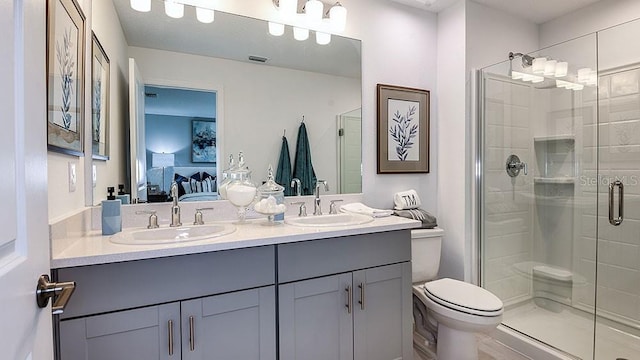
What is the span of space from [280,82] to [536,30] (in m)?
2.35

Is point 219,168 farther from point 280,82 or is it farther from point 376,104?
point 376,104

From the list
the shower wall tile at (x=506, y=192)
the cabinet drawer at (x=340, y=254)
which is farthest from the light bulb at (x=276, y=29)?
the shower wall tile at (x=506, y=192)

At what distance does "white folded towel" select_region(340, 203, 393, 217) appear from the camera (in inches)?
77.8

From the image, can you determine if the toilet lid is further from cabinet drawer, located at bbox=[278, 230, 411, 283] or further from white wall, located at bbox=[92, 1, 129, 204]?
white wall, located at bbox=[92, 1, 129, 204]

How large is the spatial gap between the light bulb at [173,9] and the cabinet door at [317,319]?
154cm

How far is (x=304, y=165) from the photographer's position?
210 centimetres

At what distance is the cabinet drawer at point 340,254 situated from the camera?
4.68 feet

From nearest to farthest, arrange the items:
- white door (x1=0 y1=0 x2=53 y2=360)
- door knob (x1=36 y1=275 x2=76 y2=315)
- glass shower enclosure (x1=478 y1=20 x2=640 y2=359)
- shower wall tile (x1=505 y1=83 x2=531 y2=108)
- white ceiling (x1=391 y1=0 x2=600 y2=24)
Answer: white door (x1=0 y1=0 x2=53 y2=360) → door knob (x1=36 y1=275 x2=76 y2=315) → glass shower enclosure (x1=478 y1=20 x2=640 y2=359) → white ceiling (x1=391 y1=0 x2=600 y2=24) → shower wall tile (x1=505 y1=83 x2=531 y2=108)

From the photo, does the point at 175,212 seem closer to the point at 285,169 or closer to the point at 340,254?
the point at 285,169

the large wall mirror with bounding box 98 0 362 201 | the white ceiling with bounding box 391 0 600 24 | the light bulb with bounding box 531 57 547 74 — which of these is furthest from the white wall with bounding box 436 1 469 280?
the large wall mirror with bounding box 98 0 362 201

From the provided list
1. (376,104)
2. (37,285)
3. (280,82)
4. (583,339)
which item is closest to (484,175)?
(376,104)

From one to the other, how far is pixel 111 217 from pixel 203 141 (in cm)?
60

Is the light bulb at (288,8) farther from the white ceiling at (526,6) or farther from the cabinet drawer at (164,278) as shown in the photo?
the cabinet drawer at (164,278)

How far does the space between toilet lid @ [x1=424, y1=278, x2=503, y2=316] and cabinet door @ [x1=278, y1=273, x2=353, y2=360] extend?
56 cm
